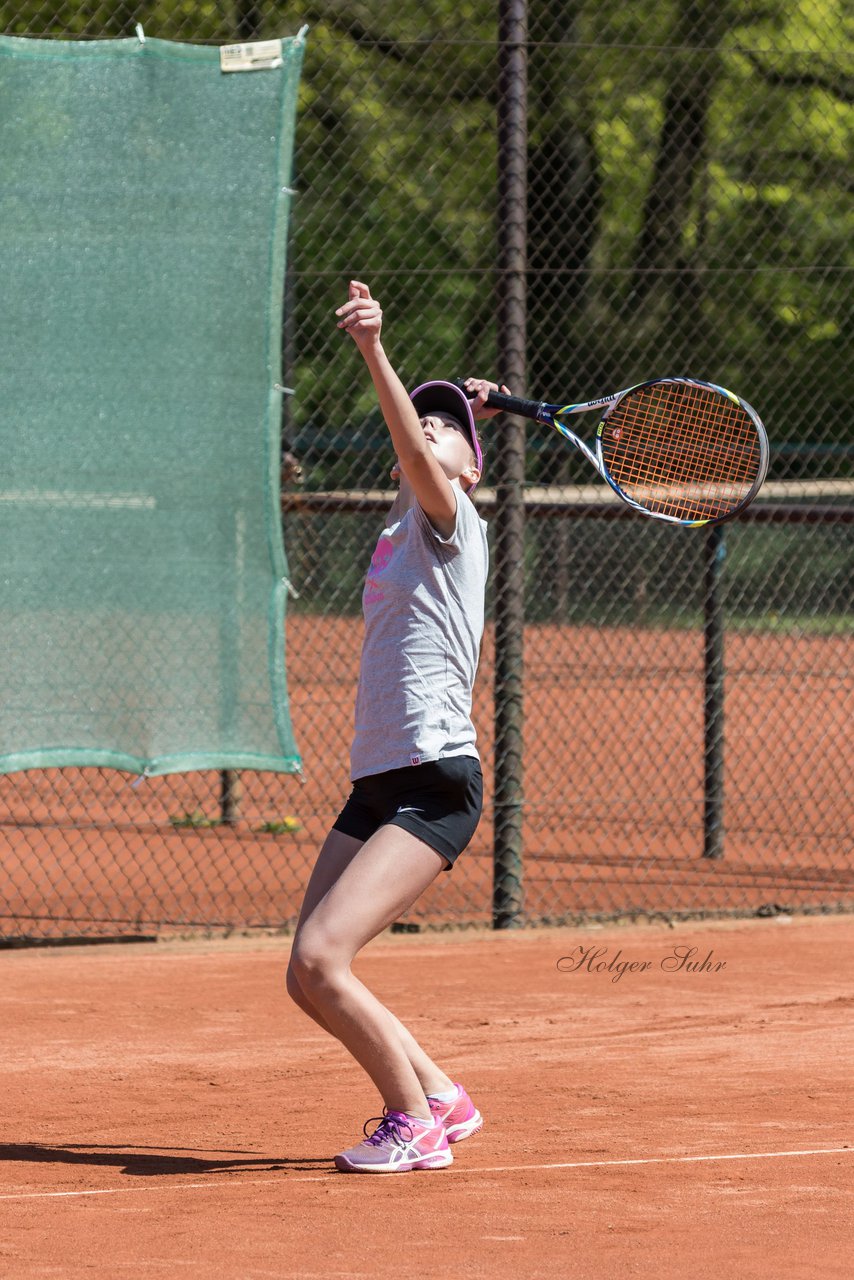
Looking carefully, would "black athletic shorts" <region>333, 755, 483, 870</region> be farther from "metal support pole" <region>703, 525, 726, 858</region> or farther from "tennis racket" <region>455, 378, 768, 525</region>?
"metal support pole" <region>703, 525, 726, 858</region>

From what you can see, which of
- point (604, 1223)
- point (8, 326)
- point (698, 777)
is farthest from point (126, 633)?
point (698, 777)

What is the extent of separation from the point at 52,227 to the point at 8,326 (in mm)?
412

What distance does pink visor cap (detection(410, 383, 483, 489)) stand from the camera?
414 centimetres

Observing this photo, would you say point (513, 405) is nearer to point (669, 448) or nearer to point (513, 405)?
point (513, 405)

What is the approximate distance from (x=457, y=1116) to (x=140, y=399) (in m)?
3.42

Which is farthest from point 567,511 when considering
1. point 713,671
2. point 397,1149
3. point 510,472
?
point 397,1149

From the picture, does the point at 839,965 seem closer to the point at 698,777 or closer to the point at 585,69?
the point at 698,777

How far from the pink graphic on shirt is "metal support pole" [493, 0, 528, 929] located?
2.99 meters

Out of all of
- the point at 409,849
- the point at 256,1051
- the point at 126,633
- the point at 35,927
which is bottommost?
the point at 35,927

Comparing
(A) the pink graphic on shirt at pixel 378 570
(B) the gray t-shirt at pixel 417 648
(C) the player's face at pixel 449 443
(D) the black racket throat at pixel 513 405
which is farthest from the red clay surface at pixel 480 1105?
(D) the black racket throat at pixel 513 405

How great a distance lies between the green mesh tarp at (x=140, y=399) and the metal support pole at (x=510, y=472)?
0.93m

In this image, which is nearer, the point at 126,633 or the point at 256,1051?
the point at 256,1051

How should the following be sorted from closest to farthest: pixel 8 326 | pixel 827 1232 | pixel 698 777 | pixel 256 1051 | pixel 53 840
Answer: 1. pixel 827 1232
2. pixel 256 1051
3. pixel 8 326
4. pixel 53 840
5. pixel 698 777

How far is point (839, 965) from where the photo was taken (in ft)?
21.7
